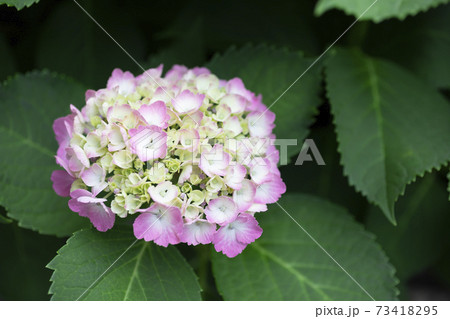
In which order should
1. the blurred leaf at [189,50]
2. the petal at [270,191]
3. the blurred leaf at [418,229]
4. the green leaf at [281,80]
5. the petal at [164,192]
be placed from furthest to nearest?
the blurred leaf at [418,229] → the blurred leaf at [189,50] → the green leaf at [281,80] → the petal at [270,191] → the petal at [164,192]

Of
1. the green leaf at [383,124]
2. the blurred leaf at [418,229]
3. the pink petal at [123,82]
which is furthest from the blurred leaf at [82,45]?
the blurred leaf at [418,229]

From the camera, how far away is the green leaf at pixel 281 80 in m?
1.51

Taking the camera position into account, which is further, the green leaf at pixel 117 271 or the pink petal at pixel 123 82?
the pink petal at pixel 123 82

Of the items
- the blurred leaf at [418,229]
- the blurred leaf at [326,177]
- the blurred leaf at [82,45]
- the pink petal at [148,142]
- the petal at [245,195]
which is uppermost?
the blurred leaf at [82,45]

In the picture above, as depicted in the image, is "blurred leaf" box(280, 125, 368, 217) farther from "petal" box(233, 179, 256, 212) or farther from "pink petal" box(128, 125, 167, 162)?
"pink petal" box(128, 125, 167, 162)

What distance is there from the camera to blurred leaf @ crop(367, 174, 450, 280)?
6.23 ft

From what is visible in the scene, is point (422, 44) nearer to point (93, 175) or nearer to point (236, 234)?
point (236, 234)

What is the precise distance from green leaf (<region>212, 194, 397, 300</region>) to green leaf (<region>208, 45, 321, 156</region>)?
223 millimetres

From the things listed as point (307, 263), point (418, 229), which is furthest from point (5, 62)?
point (418, 229)

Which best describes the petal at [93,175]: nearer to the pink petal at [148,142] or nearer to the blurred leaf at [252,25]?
the pink petal at [148,142]

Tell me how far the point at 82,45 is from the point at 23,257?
772 millimetres

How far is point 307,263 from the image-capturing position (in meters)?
1.46

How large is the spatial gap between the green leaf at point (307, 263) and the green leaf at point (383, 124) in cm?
15

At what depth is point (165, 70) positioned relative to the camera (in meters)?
1.65
